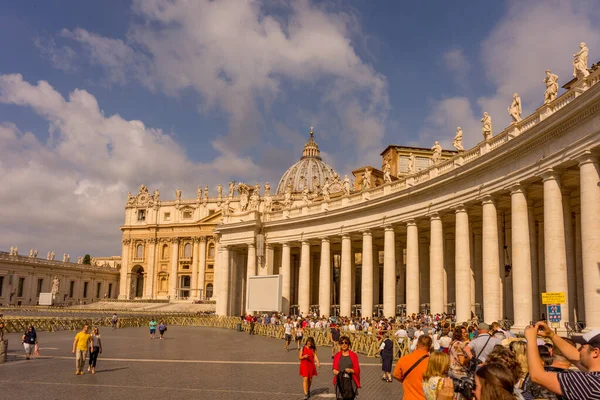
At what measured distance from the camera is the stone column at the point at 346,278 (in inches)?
1736

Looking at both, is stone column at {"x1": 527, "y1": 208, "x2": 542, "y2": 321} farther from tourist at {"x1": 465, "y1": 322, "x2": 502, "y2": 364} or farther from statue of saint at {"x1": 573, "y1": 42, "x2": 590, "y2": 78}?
tourist at {"x1": 465, "y1": 322, "x2": 502, "y2": 364}

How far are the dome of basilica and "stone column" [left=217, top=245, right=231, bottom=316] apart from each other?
93.7 meters

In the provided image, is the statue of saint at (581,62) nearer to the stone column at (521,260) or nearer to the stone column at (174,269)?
the stone column at (521,260)

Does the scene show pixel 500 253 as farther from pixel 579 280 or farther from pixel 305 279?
pixel 305 279

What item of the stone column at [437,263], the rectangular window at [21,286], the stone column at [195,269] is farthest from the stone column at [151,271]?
the stone column at [437,263]

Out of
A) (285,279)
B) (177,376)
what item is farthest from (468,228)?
(285,279)

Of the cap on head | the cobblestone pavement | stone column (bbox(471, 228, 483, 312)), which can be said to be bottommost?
the cobblestone pavement

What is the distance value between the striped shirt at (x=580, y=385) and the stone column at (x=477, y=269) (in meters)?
29.5

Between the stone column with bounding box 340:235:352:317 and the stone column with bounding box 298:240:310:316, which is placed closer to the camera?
the stone column with bounding box 340:235:352:317

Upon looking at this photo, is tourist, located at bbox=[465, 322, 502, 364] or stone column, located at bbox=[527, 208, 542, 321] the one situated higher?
stone column, located at bbox=[527, 208, 542, 321]

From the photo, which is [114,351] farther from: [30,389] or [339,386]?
[339,386]

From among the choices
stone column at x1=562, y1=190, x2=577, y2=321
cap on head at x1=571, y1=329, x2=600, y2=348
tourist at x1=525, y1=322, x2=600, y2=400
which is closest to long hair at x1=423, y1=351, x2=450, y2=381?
tourist at x1=525, y1=322, x2=600, y2=400

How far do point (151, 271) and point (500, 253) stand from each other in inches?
3910

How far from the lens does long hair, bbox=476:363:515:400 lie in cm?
477
